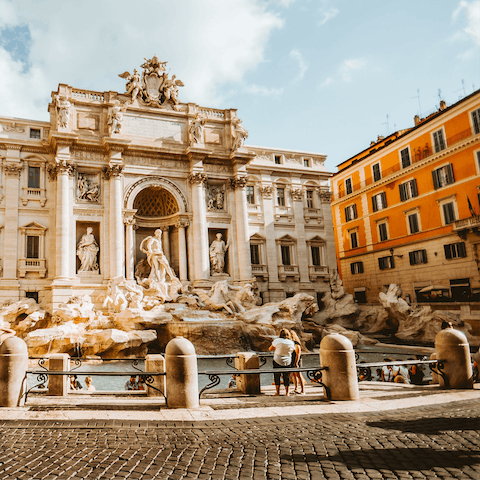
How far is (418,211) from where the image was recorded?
31297 millimetres

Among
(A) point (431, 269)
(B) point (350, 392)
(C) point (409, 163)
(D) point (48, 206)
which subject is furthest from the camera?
(C) point (409, 163)

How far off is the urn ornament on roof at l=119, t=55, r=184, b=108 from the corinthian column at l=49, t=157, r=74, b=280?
746 cm

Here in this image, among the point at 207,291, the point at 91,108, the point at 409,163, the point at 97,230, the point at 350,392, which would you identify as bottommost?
the point at 350,392

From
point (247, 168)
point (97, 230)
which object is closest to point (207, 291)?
point (97, 230)

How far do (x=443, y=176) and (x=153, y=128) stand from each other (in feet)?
67.2

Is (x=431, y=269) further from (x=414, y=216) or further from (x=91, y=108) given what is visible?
(x=91, y=108)

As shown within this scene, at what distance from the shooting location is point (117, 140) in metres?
26.8

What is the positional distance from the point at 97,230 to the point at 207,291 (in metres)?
8.16

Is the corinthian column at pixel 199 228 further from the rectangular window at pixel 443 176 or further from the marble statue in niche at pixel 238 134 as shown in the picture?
the rectangular window at pixel 443 176

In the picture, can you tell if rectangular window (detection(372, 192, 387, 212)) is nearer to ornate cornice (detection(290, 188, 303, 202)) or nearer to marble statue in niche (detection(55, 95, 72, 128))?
ornate cornice (detection(290, 188, 303, 202))

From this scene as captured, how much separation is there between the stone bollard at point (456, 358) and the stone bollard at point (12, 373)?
28.0ft

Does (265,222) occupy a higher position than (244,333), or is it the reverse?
(265,222)

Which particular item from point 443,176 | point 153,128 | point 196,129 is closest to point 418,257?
point 443,176

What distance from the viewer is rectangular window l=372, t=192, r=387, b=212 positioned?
34875 mm
